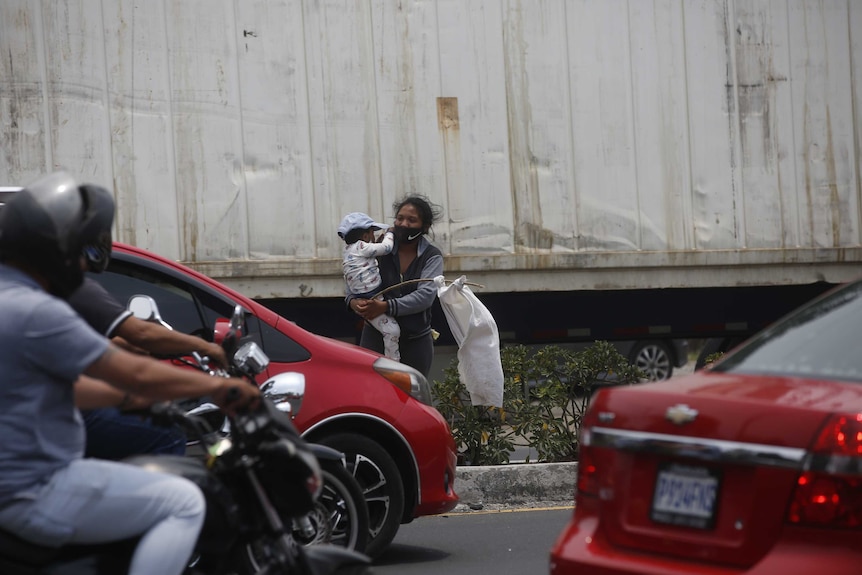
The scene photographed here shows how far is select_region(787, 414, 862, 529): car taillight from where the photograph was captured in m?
3.46

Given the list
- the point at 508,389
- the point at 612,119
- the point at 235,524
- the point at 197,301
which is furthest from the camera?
the point at 612,119

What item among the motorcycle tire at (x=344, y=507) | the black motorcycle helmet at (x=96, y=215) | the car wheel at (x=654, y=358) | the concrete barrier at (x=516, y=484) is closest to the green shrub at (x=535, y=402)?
the concrete barrier at (x=516, y=484)

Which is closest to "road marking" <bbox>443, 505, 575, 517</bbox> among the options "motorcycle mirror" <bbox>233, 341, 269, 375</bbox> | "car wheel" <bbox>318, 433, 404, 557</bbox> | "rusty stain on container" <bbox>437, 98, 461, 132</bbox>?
"car wheel" <bbox>318, 433, 404, 557</bbox>

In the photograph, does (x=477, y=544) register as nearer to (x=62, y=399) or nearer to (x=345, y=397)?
(x=345, y=397)

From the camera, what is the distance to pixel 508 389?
29.8ft

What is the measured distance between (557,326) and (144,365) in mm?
7765

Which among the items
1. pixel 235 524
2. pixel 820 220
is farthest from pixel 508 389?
pixel 235 524

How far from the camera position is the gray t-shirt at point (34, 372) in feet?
10.3

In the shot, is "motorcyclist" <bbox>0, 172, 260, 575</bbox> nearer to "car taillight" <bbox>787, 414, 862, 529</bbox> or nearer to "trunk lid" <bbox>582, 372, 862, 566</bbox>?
"trunk lid" <bbox>582, 372, 862, 566</bbox>

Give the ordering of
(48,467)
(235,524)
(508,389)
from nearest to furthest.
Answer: (48,467)
(235,524)
(508,389)

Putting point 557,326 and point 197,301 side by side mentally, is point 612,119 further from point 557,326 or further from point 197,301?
point 197,301

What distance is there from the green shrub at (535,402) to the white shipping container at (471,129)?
3.06ft

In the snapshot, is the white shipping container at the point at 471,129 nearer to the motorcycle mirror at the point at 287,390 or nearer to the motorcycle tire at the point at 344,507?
the motorcycle tire at the point at 344,507

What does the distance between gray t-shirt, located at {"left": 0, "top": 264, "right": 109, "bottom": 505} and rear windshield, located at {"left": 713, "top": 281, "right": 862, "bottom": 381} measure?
2.03 metres
